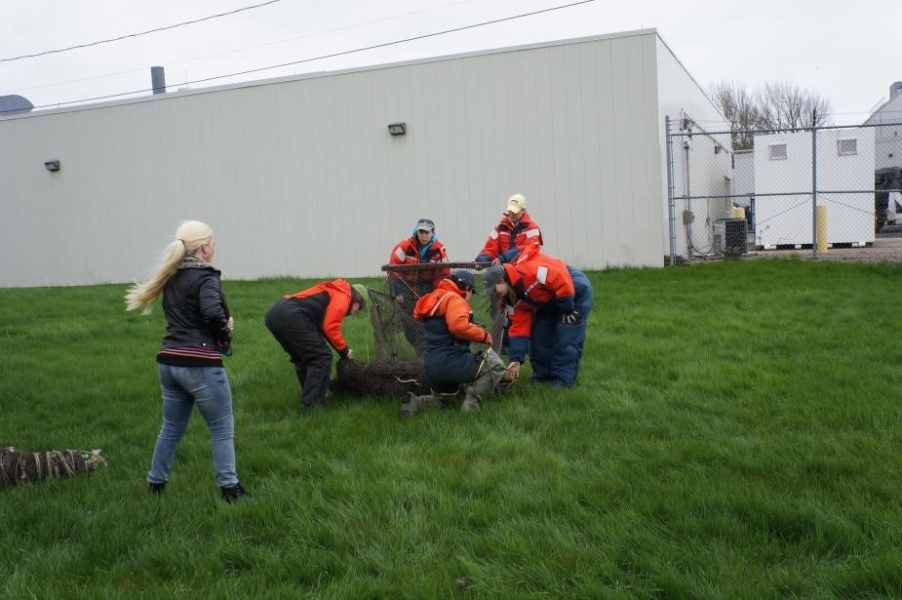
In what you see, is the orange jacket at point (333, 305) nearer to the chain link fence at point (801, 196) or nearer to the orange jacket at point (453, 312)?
the orange jacket at point (453, 312)

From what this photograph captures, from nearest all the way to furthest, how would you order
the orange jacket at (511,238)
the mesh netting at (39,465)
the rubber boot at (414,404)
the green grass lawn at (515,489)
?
the green grass lawn at (515,489) < the mesh netting at (39,465) < the rubber boot at (414,404) < the orange jacket at (511,238)

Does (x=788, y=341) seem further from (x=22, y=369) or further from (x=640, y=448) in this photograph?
(x=22, y=369)

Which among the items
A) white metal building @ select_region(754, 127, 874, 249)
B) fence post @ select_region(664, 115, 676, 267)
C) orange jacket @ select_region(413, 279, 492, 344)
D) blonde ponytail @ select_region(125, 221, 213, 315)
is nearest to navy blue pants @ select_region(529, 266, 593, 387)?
orange jacket @ select_region(413, 279, 492, 344)

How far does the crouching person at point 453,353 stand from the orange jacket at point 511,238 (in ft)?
7.36

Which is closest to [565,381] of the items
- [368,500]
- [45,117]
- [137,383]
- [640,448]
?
[640,448]

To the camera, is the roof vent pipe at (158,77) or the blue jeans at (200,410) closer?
the blue jeans at (200,410)

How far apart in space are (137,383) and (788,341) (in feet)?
22.1

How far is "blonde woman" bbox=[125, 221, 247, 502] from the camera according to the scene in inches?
184

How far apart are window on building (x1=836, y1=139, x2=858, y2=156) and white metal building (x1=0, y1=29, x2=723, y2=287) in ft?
12.3

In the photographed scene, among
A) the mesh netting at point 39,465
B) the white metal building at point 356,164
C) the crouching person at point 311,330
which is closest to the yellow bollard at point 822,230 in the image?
the white metal building at point 356,164

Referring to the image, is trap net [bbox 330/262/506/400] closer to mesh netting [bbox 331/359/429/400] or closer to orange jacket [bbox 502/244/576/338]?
mesh netting [bbox 331/359/429/400]

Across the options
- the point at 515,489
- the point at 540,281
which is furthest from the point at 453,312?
the point at 515,489

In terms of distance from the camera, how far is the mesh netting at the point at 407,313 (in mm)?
7949

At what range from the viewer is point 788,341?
8734 mm
